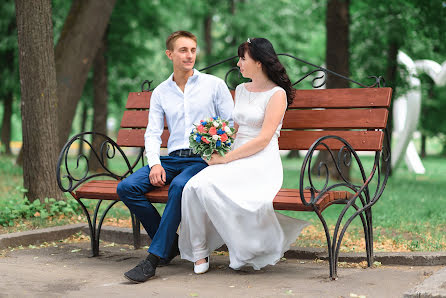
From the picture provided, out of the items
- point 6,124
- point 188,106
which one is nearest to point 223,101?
point 188,106

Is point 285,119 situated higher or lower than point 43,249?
higher

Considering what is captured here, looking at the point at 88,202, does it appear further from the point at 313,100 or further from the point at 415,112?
the point at 415,112

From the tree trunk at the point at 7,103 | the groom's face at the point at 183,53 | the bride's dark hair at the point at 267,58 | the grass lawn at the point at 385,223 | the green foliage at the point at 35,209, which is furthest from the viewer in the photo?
the tree trunk at the point at 7,103

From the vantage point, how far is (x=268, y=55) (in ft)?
15.2

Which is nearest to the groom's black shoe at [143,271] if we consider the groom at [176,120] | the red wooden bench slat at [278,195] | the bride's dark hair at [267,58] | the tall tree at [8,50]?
the groom at [176,120]

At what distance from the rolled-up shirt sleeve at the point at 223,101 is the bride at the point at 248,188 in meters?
0.20

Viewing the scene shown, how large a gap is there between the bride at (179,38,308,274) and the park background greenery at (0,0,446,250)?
1.27 metres

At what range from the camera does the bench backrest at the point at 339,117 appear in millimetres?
4770

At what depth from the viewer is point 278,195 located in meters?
4.36

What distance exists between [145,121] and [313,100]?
1589 mm

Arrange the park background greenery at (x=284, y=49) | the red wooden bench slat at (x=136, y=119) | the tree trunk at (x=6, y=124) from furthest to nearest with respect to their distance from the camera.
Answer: the tree trunk at (x=6, y=124) < the park background greenery at (x=284, y=49) < the red wooden bench slat at (x=136, y=119)

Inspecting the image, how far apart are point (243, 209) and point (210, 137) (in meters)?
0.59

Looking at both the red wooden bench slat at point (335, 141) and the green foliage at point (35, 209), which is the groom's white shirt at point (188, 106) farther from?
the green foliage at point (35, 209)

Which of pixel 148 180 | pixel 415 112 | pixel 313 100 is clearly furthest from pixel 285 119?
pixel 415 112
